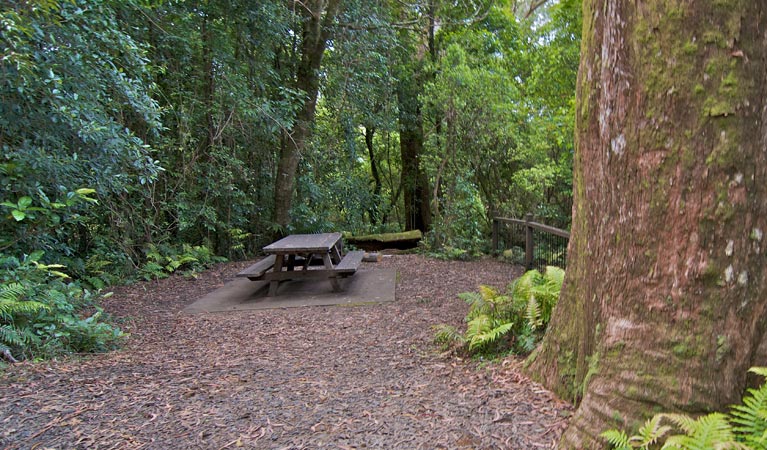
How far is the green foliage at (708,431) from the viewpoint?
70.3 inches

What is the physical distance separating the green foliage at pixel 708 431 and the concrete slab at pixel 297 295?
4254 millimetres

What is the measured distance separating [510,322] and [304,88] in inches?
333

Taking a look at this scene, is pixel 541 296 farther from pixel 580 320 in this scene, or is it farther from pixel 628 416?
pixel 628 416

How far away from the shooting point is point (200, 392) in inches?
127

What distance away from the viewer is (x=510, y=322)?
3811mm

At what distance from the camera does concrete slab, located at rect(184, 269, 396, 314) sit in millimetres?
6113

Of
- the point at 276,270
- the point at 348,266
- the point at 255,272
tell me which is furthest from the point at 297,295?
the point at 348,266

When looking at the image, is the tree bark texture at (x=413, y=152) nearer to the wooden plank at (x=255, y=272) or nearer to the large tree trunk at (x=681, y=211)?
the wooden plank at (x=255, y=272)

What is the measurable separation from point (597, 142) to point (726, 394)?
4.47ft

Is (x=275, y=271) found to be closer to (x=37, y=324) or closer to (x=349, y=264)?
(x=349, y=264)

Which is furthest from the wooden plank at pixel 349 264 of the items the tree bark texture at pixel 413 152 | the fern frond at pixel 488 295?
the tree bark texture at pixel 413 152

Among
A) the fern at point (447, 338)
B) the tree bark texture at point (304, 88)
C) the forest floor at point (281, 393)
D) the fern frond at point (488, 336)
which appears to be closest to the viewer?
the forest floor at point (281, 393)

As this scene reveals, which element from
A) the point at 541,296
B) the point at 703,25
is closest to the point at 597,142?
the point at 703,25

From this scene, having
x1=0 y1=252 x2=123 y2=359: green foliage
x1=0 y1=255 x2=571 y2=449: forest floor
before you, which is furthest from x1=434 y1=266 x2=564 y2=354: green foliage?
x1=0 y1=252 x2=123 y2=359: green foliage
